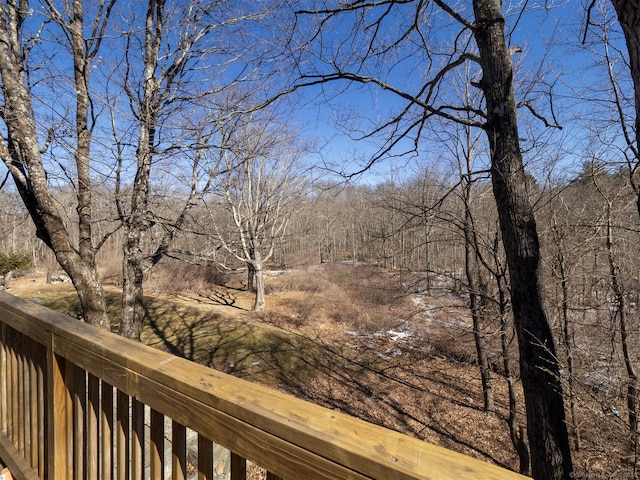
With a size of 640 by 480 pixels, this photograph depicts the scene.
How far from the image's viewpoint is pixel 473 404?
25.2 ft

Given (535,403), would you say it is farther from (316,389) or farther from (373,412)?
(316,389)

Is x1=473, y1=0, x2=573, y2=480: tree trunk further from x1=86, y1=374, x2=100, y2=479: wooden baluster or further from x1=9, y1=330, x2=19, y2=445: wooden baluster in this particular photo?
x1=9, y1=330, x2=19, y2=445: wooden baluster

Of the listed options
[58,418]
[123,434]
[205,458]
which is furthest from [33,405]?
[205,458]

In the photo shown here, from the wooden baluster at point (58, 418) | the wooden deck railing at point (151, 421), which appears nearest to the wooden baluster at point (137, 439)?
the wooden deck railing at point (151, 421)

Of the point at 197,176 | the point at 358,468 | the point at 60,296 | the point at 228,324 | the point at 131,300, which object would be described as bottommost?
the point at 228,324

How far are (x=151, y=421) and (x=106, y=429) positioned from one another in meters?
0.42

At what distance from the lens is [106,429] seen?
123 centimetres

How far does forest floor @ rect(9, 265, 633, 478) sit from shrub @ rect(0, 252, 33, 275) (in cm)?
213

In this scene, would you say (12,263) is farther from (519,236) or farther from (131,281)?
(519,236)

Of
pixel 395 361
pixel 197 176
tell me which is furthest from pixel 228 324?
pixel 197 176

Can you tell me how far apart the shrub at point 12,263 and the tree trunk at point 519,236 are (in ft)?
78.4

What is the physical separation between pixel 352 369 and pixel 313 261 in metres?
20.4

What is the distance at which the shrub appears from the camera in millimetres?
17641

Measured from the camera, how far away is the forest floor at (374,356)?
6.17m
